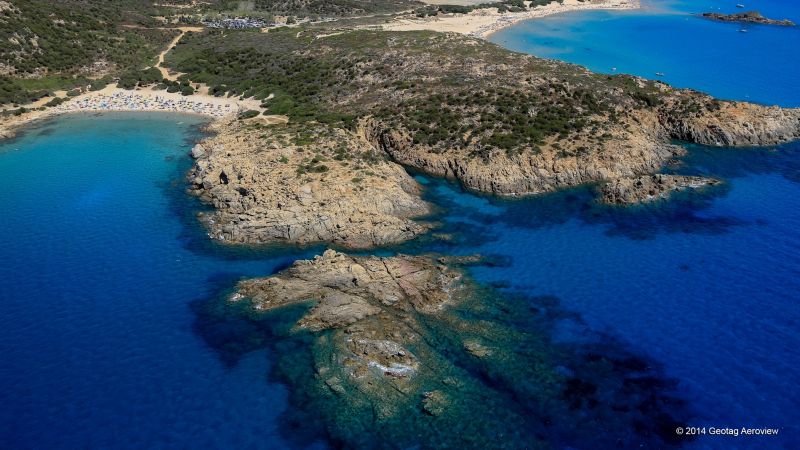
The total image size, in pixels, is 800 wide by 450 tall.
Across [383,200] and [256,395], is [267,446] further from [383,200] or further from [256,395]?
[383,200]

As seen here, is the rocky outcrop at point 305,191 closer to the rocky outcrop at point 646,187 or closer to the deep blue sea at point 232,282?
the deep blue sea at point 232,282

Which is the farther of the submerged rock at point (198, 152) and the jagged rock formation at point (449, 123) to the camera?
the submerged rock at point (198, 152)

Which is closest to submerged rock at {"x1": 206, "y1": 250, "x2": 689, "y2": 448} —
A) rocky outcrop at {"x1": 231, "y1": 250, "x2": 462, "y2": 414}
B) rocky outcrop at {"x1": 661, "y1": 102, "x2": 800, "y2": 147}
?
rocky outcrop at {"x1": 231, "y1": 250, "x2": 462, "y2": 414}

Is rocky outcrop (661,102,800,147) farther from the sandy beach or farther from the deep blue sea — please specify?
the sandy beach

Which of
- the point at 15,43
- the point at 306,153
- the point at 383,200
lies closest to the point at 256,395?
the point at 383,200

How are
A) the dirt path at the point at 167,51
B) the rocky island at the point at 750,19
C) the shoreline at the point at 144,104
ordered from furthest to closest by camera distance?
the rocky island at the point at 750,19, the dirt path at the point at 167,51, the shoreline at the point at 144,104

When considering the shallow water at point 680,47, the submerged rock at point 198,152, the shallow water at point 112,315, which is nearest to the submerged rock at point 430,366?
the shallow water at point 112,315
